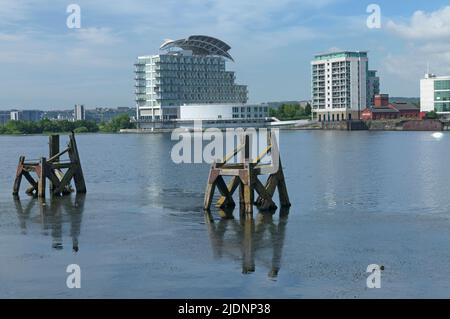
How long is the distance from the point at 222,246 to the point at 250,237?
6.86ft

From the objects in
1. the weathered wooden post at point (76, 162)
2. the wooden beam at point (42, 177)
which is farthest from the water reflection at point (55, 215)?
the weathered wooden post at point (76, 162)

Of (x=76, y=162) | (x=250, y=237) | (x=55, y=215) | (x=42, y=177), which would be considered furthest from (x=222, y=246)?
(x=76, y=162)

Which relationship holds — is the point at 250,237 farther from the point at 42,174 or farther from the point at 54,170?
the point at 54,170

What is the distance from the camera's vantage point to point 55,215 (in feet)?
117

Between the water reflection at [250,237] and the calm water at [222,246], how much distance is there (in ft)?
0.18

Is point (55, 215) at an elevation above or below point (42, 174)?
below

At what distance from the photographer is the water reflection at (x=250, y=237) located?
80.3 feet

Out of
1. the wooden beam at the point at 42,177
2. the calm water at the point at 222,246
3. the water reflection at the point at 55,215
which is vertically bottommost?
the calm water at the point at 222,246

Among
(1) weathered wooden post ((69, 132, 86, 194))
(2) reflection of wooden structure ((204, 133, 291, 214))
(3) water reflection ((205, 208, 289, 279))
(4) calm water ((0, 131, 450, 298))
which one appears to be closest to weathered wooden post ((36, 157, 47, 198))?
(4) calm water ((0, 131, 450, 298))

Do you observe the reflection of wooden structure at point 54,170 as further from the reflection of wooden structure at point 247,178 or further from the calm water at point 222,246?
the reflection of wooden structure at point 247,178

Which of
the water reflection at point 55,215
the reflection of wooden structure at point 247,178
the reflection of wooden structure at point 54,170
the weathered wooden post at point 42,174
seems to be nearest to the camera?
the water reflection at point 55,215
